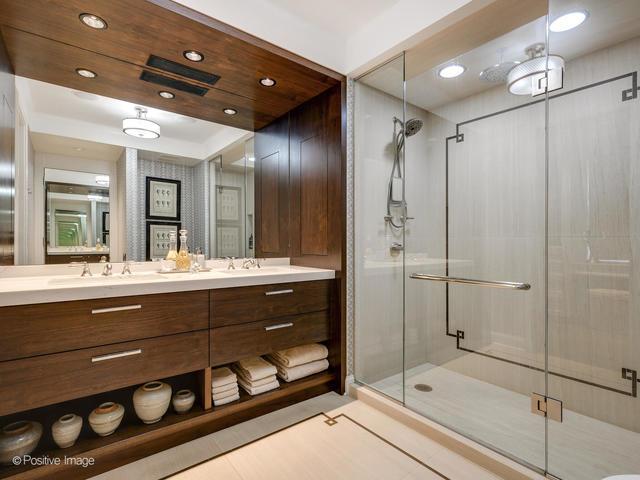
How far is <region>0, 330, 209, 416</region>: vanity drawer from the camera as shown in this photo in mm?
1223

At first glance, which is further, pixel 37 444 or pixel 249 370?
pixel 249 370

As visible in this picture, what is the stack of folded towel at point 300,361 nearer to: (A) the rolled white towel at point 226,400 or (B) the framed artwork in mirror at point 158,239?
(A) the rolled white towel at point 226,400

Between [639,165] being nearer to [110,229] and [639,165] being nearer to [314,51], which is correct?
[314,51]

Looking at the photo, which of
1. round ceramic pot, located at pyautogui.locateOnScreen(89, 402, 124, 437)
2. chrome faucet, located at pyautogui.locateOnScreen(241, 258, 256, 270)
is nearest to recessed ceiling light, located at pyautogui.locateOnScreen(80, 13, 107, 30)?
chrome faucet, located at pyautogui.locateOnScreen(241, 258, 256, 270)

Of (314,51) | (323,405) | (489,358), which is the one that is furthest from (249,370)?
(314,51)

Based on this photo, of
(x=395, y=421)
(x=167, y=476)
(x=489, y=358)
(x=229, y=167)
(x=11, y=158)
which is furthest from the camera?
(x=229, y=167)

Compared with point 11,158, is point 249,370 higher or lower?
lower

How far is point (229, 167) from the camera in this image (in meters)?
2.46

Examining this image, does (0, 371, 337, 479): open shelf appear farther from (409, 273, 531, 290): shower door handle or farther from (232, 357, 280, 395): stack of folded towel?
(409, 273, 531, 290): shower door handle

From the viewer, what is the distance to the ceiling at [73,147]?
181 centimetres

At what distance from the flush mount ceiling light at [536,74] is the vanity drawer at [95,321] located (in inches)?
84.8

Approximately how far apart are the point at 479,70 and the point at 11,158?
278 cm

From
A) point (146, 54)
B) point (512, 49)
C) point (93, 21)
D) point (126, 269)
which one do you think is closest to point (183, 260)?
point (126, 269)

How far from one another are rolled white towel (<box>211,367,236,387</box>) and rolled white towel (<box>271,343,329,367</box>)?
1.20ft
